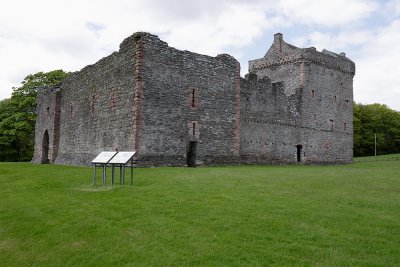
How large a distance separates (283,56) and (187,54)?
1413 cm

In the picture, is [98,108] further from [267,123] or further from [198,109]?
[267,123]

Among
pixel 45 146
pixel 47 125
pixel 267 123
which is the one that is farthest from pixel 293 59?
pixel 45 146

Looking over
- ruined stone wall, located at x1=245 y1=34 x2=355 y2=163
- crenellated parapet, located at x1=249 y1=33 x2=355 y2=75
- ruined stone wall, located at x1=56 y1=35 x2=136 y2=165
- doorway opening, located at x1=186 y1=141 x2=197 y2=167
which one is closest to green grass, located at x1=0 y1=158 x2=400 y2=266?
ruined stone wall, located at x1=56 y1=35 x2=136 y2=165

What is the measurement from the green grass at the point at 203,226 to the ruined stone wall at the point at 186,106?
9296 mm

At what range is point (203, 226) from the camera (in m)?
7.83

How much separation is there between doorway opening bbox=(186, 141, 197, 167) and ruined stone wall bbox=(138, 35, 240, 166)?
14 cm

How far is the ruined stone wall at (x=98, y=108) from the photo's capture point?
72.6ft

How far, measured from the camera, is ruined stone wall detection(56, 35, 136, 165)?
2212 centimetres

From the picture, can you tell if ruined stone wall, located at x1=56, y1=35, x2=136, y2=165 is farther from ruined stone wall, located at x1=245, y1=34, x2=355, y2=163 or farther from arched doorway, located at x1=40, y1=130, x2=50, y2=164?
ruined stone wall, located at x1=245, y1=34, x2=355, y2=163

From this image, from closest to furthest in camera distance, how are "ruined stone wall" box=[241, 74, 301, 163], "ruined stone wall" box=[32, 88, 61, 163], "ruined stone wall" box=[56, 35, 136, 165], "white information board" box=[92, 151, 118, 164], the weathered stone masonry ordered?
1. "white information board" box=[92, 151, 118, 164]
2. the weathered stone masonry
3. "ruined stone wall" box=[56, 35, 136, 165]
4. "ruined stone wall" box=[241, 74, 301, 163]
5. "ruined stone wall" box=[32, 88, 61, 163]

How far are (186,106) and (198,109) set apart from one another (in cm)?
87

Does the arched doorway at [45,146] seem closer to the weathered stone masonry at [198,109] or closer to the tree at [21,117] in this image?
the weathered stone masonry at [198,109]

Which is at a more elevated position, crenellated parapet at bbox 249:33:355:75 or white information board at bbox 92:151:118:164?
crenellated parapet at bbox 249:33:355:75

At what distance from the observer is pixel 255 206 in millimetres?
9289
